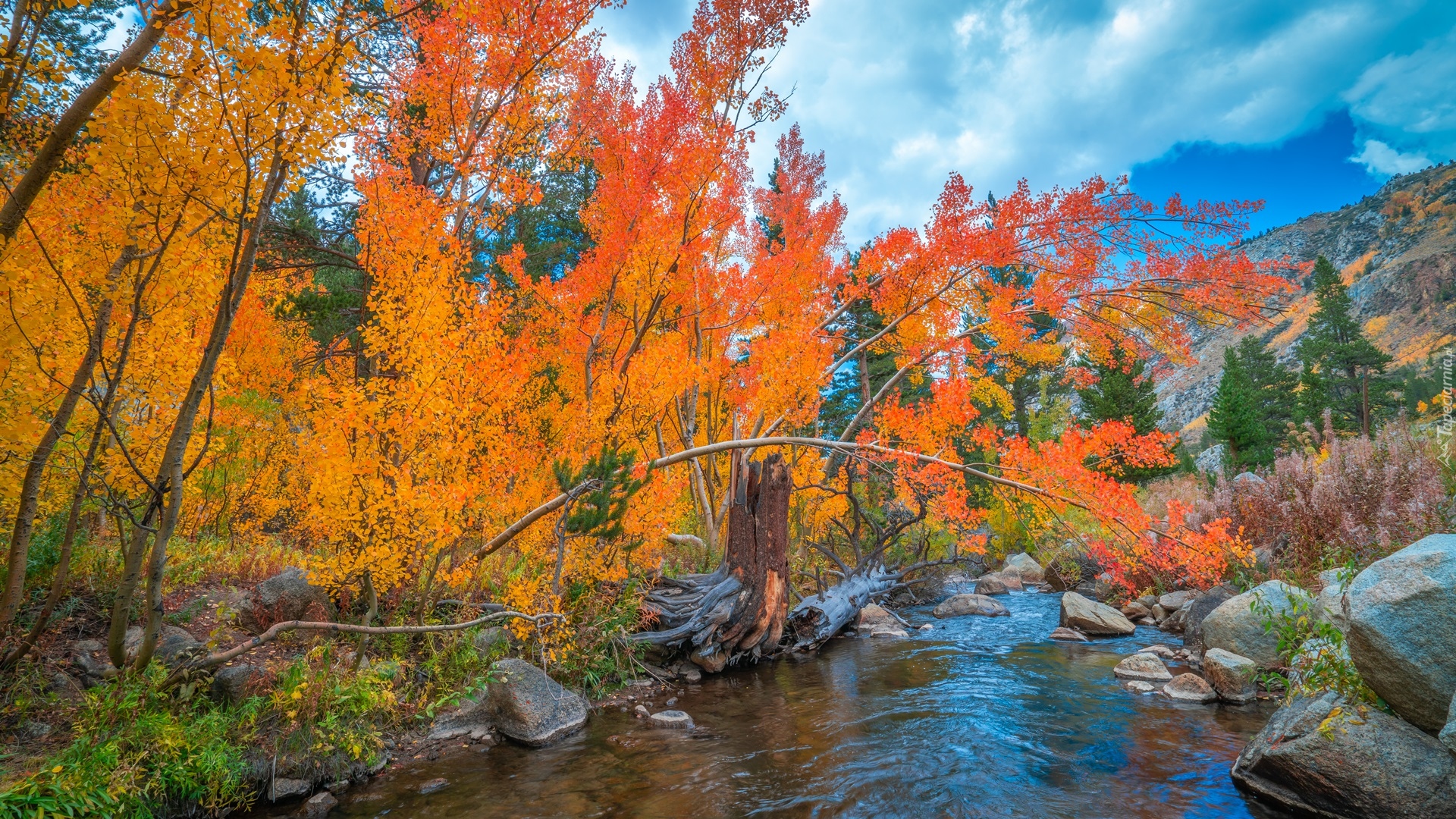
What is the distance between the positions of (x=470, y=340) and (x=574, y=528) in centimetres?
240

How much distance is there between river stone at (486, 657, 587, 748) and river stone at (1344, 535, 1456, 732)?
6.60 m

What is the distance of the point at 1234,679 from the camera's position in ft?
20.6

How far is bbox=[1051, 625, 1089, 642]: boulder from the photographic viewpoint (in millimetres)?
9812

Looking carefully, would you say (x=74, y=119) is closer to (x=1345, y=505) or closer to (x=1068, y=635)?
(x=1068, y=635)

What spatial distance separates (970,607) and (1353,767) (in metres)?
9.49

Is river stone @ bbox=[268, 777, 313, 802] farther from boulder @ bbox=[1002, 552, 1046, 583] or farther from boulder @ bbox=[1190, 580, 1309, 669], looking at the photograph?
boulder @ bbox=[1002, 552, 1046, 583]

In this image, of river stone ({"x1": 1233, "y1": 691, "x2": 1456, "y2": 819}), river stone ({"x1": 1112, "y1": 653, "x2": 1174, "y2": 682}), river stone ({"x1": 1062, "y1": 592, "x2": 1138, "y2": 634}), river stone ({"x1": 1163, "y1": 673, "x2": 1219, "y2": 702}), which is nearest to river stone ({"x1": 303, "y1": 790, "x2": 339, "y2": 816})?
river stone ({"x1": 1233, "y1": 691, "x2": 1456, "y2": 819})

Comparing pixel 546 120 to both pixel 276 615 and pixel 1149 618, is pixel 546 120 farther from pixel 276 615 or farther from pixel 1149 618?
pixel 1149 618

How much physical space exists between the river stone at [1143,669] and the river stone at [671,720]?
5.51 meters

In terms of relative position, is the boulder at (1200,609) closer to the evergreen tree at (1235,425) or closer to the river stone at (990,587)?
the river stone at (990,587)

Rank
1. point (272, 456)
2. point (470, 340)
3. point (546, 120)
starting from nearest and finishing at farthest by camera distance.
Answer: point (470, 340) < point (546, 120) < point (272, 456)

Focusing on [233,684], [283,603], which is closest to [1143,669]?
[233,684]

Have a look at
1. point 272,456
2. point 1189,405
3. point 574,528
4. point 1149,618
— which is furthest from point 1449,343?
point 272,456

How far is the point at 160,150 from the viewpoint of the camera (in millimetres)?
4004
